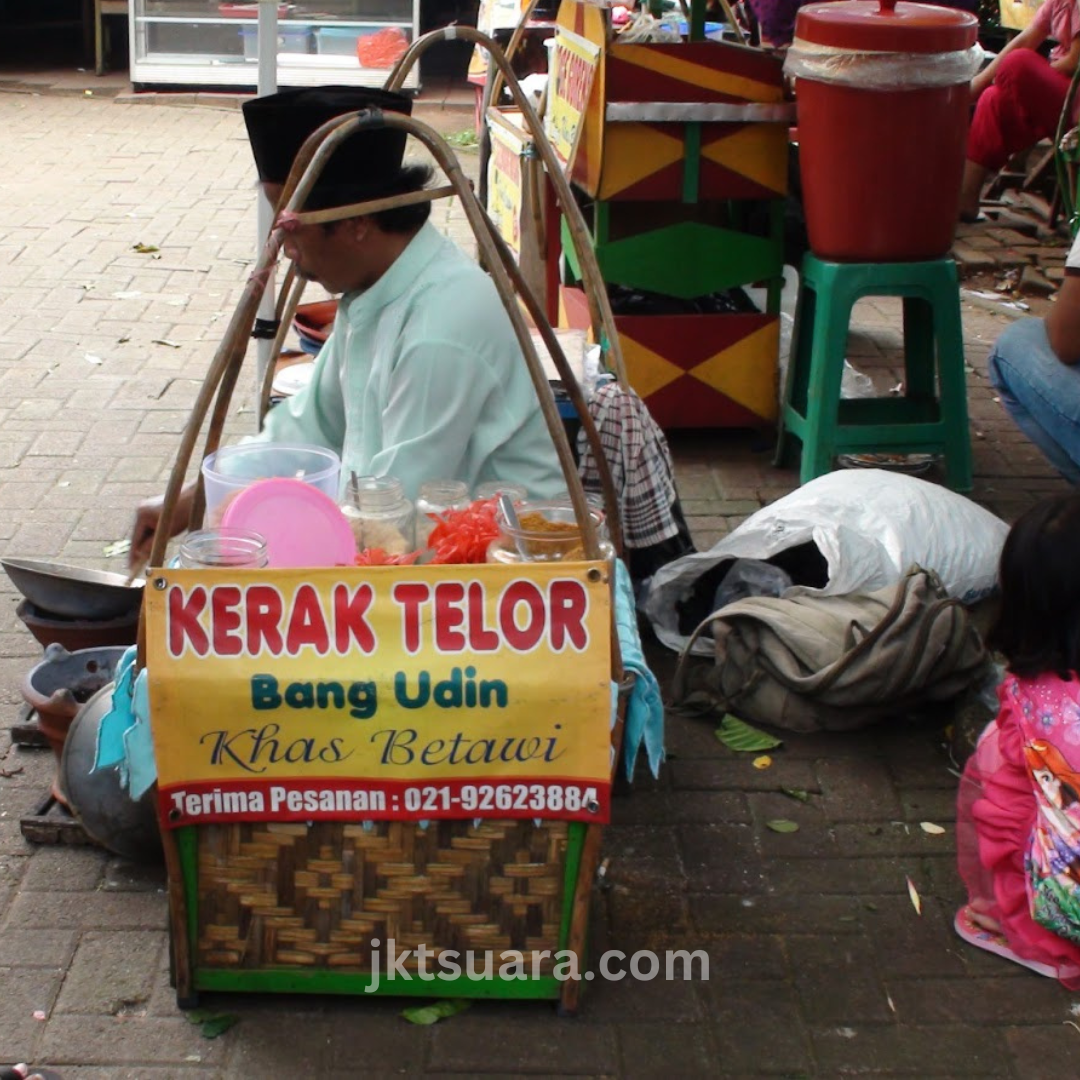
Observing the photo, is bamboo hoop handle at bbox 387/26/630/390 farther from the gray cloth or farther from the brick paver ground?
the brick paver ground

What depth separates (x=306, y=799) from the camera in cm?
219

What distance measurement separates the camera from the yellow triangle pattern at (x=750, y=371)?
471 centimetres

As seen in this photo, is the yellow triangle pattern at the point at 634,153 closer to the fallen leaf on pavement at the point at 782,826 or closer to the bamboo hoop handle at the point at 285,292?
the bamboo hoop handle at the point at 285,292

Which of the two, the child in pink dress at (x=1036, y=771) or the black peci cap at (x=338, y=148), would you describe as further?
the black peci cap at (x=338, y=148)

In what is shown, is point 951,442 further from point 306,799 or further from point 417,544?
point 306,799

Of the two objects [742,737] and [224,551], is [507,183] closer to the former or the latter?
[742,737]

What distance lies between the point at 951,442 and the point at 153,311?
3581 mm

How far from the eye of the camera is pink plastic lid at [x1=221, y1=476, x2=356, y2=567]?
7.65ft

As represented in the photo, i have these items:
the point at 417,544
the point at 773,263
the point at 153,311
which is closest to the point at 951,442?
the point at 773,263

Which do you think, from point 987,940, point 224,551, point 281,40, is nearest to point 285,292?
point 224,551

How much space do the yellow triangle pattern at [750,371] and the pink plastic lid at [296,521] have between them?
2463 mm

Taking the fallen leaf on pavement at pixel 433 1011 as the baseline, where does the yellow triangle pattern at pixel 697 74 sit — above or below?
above

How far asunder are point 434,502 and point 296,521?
1.02 ft

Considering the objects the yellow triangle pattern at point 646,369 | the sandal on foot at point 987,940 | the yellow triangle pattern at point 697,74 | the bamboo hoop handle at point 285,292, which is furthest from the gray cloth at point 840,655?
the yellow triangle pattern at point 697,74
